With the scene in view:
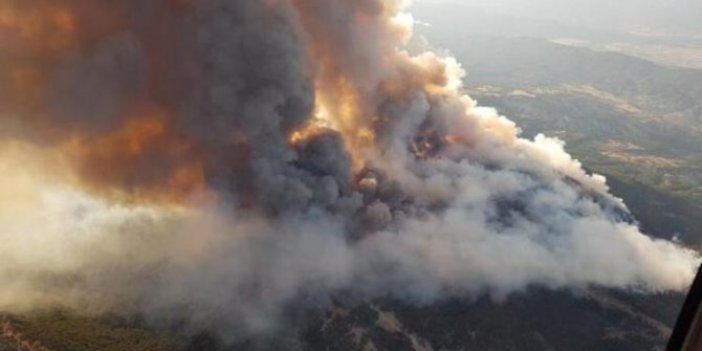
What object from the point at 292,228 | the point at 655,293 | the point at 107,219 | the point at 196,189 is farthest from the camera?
the point at 655,293

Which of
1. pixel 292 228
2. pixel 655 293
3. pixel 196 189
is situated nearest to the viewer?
pixel 196 189

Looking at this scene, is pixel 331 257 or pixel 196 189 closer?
pixel 196 189

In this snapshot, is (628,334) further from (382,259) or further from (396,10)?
(396,10)

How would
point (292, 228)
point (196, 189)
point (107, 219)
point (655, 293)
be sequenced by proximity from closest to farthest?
point (196, 189) < point (292, 228) < point (107, 219) < point (655, 293)

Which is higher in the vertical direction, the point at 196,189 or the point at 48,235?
the point at 196,189

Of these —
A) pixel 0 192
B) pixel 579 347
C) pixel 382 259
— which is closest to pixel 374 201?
pixel 382 259

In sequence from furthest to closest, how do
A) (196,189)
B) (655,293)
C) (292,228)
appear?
(655,293), (292,228), (196,189)

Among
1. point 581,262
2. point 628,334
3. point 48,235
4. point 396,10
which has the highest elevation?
point 396,10

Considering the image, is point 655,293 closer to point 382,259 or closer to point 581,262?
point 581,262

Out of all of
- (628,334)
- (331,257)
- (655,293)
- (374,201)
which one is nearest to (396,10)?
(374,201)
